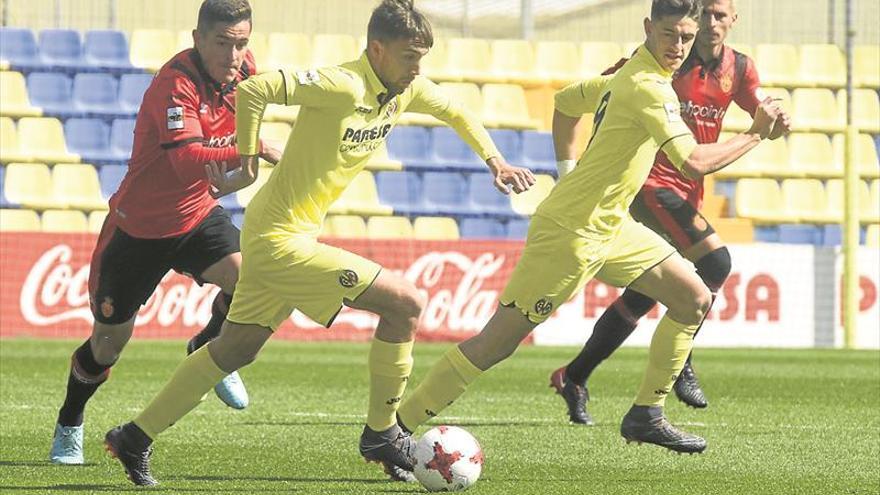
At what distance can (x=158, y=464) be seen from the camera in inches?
290

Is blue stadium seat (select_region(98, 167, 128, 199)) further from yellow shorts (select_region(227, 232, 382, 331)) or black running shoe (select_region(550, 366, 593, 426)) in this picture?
yellow shorts (select_region(227, 232, 382, 331))

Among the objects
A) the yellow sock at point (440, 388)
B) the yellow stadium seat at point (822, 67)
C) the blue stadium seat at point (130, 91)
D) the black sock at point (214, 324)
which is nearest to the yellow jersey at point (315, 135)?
the yellow sock at point (440, 388)

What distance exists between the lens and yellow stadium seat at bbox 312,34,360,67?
67.6 feet

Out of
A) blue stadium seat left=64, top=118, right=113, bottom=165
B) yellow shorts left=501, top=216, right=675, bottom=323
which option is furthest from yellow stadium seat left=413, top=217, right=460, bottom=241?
yellow shorts left=501, top=216, right=675, bottom=323

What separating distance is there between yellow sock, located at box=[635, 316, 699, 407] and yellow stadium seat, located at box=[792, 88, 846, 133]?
14.4m

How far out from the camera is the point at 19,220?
18.3 m

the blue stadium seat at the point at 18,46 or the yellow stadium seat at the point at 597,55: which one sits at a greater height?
the blue stadium seat at the point at 18,46

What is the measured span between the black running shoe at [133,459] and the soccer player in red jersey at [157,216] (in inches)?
31.3

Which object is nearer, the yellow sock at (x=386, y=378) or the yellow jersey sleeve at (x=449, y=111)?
the yellow sock at (x=386, y=378)

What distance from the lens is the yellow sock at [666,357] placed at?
7535mm

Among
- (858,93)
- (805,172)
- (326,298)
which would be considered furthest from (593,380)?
(858,93)

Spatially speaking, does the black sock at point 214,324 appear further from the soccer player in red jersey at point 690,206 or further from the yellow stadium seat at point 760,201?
the yellow stadium seat at point 760,201

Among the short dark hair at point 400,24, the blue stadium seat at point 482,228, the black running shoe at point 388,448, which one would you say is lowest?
the blue stadium seat at point 482,228

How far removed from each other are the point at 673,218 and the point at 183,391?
3426 millimetres
